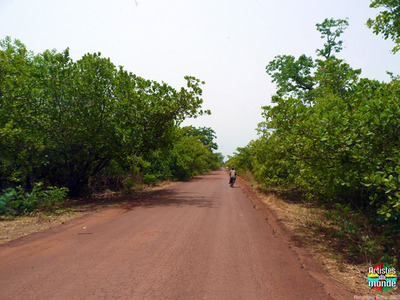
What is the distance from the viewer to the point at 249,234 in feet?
21.6

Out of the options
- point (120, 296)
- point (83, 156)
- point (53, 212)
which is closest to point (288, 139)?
point (120, 296)

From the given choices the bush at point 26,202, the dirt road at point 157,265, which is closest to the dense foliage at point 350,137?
the dirt road at point 157,265

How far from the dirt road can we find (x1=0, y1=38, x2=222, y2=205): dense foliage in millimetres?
5465

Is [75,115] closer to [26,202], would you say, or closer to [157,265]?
[26,202]

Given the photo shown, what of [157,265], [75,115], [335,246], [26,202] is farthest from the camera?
[75,115]

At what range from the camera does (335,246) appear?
226 inches

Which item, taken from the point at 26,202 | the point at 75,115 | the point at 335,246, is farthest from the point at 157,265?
the point at 75,115

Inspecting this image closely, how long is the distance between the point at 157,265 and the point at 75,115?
33.8 feet

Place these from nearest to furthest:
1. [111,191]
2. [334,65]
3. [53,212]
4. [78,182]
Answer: [334,65]
[53,212]
[78,182]
[111,191]

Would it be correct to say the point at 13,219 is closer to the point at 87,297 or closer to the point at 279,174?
the point at 87,297

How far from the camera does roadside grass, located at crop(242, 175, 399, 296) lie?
4.11m

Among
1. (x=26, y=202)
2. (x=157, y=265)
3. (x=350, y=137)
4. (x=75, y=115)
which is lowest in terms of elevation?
(x=157, y=265)

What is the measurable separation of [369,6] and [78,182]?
Answer: 633 inches

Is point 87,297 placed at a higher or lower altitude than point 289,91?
lower
